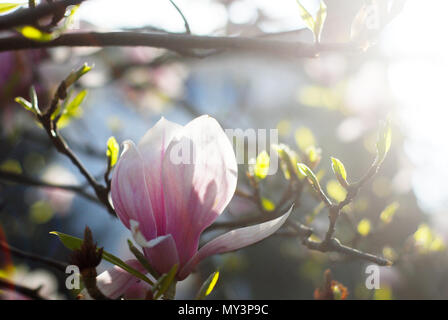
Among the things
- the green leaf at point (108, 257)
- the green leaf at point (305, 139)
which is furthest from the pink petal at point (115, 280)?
the green leaf at point (305, 139)

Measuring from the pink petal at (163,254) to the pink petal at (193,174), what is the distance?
0.02 metres

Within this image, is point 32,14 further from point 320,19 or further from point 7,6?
point 320,19

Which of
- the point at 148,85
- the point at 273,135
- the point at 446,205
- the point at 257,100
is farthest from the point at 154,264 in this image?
the point at 257,100

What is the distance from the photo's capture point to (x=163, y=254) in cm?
Result: 41

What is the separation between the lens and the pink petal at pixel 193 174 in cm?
43

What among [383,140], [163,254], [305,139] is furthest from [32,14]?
[305,139]

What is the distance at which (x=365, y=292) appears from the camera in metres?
1.23

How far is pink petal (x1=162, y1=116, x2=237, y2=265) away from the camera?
43cm

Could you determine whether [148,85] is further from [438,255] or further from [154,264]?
[154,264]

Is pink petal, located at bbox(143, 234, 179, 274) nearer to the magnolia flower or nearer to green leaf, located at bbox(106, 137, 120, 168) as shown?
the magnolia flower

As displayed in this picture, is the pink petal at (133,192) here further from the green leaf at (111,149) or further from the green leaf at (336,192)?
the green leaf at (336,192)

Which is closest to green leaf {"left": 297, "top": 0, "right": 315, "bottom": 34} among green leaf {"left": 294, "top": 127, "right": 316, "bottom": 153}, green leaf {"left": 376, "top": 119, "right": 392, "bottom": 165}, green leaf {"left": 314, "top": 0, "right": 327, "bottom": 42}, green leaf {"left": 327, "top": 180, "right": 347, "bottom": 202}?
green leaf {"left": 314, "top": 0, "right": 327, "bottom": 42}
